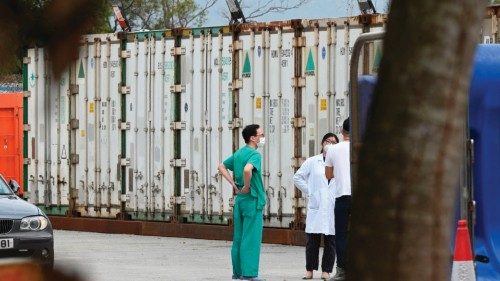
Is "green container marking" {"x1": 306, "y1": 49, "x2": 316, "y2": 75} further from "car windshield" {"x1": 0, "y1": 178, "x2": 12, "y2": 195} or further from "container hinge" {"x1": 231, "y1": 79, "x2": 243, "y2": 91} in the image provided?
"car windshield" {"x1": 0, "y1": 178, "x2": 12, "y2": 195}

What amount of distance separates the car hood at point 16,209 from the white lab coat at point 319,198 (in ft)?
8.83

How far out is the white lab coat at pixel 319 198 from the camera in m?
14.5

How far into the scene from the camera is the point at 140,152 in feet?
70.7

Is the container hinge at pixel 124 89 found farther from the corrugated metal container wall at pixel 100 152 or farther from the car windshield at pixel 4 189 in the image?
the car windshield at pixel 4 189

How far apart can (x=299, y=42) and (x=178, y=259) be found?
10.5ft

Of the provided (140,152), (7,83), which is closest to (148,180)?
(140,152)

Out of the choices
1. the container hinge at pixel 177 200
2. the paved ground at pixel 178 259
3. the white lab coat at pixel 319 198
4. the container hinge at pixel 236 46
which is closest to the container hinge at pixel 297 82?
the container hinge at pixel 236 46

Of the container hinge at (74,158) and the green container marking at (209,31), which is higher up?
the green container marking at (209,31)

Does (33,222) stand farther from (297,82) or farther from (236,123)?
(236,123)

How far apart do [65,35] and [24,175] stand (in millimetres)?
22771

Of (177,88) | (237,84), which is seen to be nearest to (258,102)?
(237,84)

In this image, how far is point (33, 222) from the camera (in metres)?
13.5

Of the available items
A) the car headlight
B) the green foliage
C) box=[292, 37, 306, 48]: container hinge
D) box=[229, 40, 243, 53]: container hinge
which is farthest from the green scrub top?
the green foliage

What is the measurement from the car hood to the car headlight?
0.23 feet
